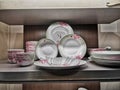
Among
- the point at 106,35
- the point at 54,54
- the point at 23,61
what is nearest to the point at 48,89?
the point at 54,54

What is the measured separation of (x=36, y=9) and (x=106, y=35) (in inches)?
21.1

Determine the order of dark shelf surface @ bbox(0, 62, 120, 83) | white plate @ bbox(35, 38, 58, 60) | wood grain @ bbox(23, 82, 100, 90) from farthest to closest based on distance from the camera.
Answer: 1. wood grain @ bbox(23, 82, 100, 90)
2. white plate @ bbox(35, 38, 58, 60)
3. dark shelf surface @ bbox(0, 62, 120, 83)

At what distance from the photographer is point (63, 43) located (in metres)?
0.78

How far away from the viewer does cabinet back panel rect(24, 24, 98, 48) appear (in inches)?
36.3

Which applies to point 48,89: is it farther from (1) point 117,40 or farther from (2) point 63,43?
(1) point 117,40

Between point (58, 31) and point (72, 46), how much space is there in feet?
0.40

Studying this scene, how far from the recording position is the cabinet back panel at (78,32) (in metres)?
0.92

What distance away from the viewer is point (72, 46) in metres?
0.78

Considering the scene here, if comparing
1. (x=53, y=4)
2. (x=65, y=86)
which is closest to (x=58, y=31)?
(x=53, y=4)

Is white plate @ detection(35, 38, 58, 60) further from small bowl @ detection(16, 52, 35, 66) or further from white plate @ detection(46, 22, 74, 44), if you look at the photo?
small bowl @ detection(16, 52, 35, 66)

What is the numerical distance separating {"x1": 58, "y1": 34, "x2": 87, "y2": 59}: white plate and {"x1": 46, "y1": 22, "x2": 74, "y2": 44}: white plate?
0.05 metres

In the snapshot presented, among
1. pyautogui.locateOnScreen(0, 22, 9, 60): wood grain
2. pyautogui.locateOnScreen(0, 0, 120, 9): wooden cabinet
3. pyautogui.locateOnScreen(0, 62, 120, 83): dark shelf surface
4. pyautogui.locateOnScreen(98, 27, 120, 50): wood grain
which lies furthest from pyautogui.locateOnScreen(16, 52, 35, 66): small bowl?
pyautogui.locateOnScreen(98, 27, 120, 50): wood grain

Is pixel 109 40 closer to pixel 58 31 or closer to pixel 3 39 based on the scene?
pixel 58 31

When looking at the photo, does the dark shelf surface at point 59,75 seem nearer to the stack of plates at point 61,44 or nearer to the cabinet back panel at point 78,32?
the stack of plates at point 61,44
